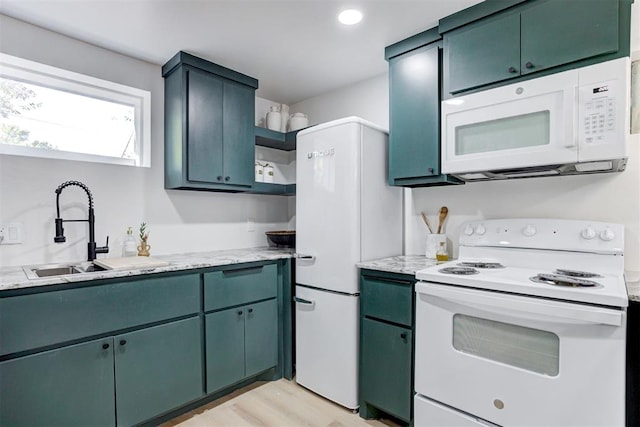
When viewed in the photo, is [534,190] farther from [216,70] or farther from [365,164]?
[216,70]

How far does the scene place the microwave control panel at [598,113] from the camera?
1.43 meters

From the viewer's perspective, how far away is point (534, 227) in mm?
1838

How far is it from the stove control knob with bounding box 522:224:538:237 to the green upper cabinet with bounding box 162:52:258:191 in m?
1.95

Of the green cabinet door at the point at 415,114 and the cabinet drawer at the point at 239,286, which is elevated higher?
the green cabinet door at the point at 415,114

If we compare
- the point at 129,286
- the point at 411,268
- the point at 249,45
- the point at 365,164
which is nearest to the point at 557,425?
the point at 411,268

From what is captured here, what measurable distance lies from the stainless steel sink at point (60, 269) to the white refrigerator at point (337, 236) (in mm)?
1271

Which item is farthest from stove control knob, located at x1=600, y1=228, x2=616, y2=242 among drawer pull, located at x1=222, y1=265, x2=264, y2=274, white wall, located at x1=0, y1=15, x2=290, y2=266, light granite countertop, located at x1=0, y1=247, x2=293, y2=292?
white wall, located at x1=0, y1=15, x2=290, y2=266

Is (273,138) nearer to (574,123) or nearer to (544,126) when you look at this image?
(544,126)

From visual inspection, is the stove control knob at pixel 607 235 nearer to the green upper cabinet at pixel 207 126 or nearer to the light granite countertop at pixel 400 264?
the light granite countertop at pixel 400 264

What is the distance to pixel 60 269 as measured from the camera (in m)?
2.00

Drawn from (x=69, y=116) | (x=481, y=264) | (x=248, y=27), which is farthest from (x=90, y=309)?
(x=481, y=264)

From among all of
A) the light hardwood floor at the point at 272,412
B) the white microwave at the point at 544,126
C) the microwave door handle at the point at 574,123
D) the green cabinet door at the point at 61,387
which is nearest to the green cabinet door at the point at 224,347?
the light hardwood floor at the point at 272,412

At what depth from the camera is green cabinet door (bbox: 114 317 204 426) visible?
1782mm

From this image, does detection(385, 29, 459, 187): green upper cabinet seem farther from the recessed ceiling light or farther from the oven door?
the oven door
